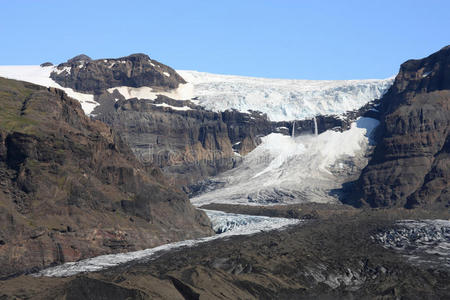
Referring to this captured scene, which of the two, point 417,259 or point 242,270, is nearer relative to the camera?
point 242,270

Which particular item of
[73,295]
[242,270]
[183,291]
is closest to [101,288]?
[73,295]

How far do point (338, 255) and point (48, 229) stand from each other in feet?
194

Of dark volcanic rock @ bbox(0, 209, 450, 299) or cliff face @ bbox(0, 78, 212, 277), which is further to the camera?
cliff face @ bbox(0, 78, 212, 277)

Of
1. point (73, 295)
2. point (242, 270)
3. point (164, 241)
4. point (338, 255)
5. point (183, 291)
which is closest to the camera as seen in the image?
point (73, 295)

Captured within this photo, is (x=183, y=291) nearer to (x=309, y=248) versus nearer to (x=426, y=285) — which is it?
(x=426, y=285)

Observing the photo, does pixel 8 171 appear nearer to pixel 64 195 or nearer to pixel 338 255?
pixel 64 195

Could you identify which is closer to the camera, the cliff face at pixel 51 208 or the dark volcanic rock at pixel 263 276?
the dark volcanic rock at pixel 263 276

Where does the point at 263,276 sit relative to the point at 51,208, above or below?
below

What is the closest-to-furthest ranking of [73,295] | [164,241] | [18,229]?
[73,295] < [18,229] < [164,241]

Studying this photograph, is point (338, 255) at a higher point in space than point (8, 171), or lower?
lower

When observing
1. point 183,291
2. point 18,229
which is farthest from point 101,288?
point 18,229

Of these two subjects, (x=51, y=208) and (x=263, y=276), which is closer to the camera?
(x=263, y=276)

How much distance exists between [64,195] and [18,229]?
21.7m

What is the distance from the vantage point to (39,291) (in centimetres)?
12119
